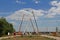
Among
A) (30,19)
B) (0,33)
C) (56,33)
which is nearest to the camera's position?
(30,19)

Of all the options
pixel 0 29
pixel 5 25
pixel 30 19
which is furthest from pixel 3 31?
pixel 30 19

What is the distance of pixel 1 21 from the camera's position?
7162 cm

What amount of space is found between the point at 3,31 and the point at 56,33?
18909 mm

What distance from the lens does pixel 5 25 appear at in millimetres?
72188

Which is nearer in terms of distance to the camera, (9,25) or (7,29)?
(7,29)

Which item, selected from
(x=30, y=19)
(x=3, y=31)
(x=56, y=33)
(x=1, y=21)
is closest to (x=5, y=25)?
(x=1, y=21)

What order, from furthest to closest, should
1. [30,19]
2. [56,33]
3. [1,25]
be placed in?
[1,25] → [56,33] → [30,19]

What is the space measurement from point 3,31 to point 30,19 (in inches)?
1237

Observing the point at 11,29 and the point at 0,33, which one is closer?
the point at 0,33

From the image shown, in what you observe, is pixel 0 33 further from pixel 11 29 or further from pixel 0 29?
pixel 11 29

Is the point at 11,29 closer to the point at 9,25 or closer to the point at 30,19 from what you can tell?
the point at 9,25

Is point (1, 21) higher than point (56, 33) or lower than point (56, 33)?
higher

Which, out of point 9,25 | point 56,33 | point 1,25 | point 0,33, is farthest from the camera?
point 9,25

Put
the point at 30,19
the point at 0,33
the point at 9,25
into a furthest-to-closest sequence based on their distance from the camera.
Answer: the point at 9,25, the point at 0,33, the point at 30,19
